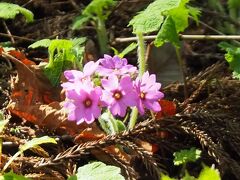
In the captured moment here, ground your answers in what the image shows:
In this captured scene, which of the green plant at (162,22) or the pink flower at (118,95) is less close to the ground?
the green plant at (162,22)

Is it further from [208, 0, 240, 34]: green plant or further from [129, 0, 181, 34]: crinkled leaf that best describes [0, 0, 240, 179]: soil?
[208, 0, 240, 34]: green plant

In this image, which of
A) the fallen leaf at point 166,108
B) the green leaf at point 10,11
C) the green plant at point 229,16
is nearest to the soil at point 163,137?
the fallen leaf at point 166,108

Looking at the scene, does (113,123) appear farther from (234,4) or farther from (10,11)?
(234,4)

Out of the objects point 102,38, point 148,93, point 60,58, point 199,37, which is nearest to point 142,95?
point 148,93

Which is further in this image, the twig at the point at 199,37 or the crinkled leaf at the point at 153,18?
the twig at the point at 199,37

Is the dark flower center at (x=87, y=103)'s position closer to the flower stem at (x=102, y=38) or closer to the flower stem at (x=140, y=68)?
the flower stem at (x=140, y=68)

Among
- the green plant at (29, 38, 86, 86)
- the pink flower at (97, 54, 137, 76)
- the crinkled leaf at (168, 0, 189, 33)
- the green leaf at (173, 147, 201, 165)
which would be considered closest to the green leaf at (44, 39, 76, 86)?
the green plant at (29, 38, 86, 86)
